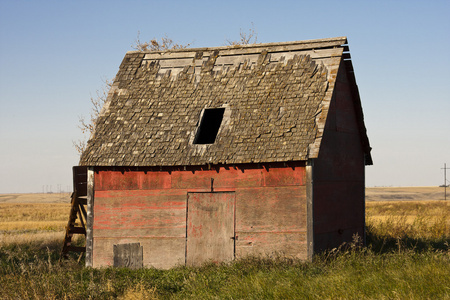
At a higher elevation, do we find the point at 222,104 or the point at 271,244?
the point at 222,104

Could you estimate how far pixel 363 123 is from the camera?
17.7 metres

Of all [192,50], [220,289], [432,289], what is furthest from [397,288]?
[192,50]

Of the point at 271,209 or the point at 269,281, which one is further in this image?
the point at 271,209

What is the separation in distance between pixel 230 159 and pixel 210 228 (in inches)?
75.0

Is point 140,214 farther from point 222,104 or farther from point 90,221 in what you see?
point 222,104

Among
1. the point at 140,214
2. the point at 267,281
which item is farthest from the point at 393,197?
the point at 267,281

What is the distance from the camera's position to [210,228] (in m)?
15.0

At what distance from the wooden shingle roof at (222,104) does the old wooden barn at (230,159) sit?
1.4 inches

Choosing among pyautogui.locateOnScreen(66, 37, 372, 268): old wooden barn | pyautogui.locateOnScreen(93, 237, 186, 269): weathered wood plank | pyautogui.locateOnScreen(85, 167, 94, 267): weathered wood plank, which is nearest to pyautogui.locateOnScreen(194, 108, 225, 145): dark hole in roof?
pyautogui.locateOnScreen(66, 37, 372, 268): old wooden barn

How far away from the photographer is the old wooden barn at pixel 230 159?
1447 centimetres

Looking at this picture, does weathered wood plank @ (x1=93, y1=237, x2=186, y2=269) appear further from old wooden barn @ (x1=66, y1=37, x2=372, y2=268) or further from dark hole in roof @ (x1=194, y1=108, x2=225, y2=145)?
dark hole in roof @ (x1=194, y1=108, x2=225, y2=145)

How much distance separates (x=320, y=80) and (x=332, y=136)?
5.19ft

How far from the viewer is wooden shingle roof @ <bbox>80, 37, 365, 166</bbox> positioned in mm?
14977

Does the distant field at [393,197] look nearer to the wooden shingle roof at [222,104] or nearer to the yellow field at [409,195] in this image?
the yellow field at [409,195]
